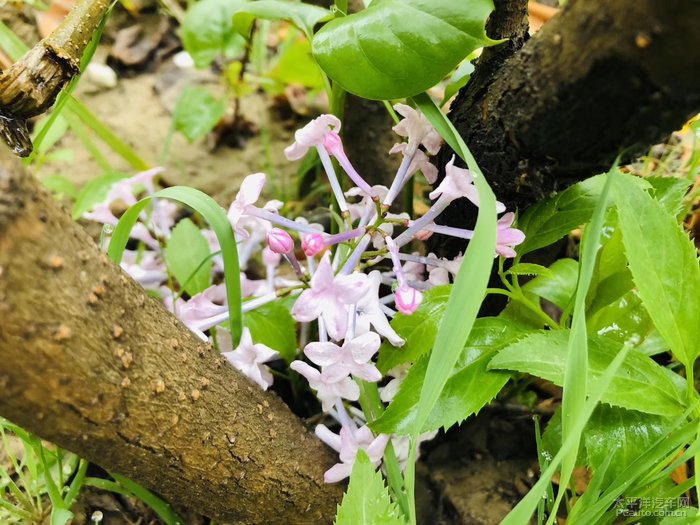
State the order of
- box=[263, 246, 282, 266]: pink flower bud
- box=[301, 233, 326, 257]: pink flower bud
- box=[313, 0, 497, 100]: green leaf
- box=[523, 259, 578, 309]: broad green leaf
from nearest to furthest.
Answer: box=[313, 0, 497, 100]: green leaf → box=[301, 233, 326, 257]: pink flower bud → box=[523, 259, 578, 309]: broad green leaf → box=[263, 246, 282, 266]: pink flower bud

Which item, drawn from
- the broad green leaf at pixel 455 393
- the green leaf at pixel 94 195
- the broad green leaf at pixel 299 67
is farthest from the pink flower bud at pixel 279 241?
the broad green leaf at pixel 299 67

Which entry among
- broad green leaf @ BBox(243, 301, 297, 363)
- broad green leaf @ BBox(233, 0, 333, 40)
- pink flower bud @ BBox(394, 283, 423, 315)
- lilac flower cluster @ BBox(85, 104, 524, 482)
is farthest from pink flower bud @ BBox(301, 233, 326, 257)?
broad green leaf @ BBox(233, 0, 333, 40)

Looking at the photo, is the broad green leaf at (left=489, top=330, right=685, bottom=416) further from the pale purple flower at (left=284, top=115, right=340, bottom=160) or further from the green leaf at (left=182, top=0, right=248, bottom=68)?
the green leaf at (left=182, top=0, right=248, bottom=68)

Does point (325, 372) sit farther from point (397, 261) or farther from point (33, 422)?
point (33, 422)

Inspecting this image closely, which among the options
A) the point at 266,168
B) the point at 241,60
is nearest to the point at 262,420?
the point at 266,168

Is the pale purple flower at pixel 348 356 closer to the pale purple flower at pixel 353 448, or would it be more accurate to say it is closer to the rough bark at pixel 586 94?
the pale purple flower at pixel 353 448

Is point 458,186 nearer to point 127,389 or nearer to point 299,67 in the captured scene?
point 127,389

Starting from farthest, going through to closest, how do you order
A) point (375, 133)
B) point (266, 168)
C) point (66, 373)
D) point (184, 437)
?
point (266, 168)
point (375, 133)
point (184, 437)
point (66, 373)
